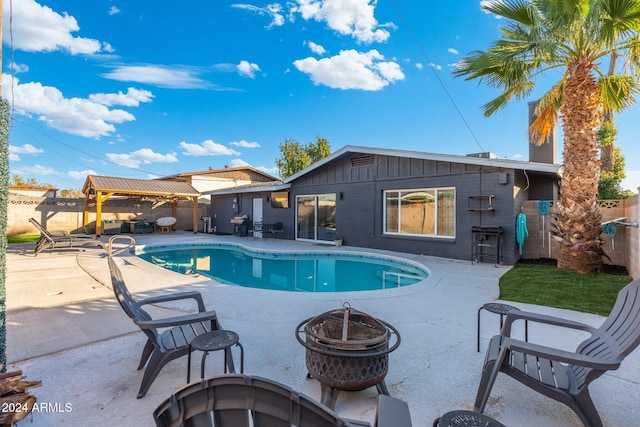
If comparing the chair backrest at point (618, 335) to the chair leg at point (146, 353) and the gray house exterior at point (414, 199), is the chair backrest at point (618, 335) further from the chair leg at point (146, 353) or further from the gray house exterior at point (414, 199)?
the gray house exterior at point (414, 199)

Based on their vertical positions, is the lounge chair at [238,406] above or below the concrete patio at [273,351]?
above

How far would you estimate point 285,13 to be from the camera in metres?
12.5

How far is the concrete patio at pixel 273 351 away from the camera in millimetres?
2258

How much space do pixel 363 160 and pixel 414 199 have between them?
2541mm

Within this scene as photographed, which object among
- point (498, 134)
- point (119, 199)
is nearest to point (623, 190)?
point (498, 134)

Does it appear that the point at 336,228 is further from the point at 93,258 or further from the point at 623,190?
the point at 623,190

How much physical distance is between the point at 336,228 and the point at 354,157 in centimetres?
293

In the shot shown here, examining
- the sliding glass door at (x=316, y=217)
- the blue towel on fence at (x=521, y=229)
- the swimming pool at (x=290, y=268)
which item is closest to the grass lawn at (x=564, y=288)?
the blue towel on fence at (x=521, y=229)

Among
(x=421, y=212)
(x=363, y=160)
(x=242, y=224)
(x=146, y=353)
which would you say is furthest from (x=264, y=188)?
(x=146, y=353)

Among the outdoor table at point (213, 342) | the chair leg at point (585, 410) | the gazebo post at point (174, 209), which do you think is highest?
the gazebo post at point (174, 209)

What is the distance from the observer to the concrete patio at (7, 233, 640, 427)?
2.26 meters

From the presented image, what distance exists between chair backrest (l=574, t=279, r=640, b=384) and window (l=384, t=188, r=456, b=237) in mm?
7246

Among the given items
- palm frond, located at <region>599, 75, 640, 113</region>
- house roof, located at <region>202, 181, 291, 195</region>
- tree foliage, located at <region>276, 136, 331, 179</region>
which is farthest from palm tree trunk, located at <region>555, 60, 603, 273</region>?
tree foliage, located at <region>276, 136, 331, 179</region>

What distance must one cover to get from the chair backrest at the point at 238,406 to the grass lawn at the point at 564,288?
5165mm
